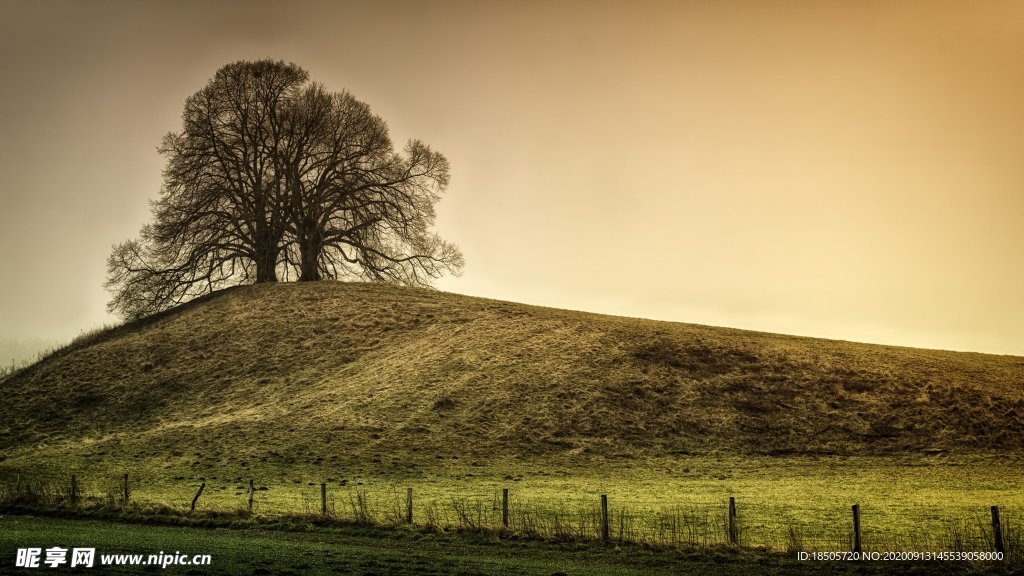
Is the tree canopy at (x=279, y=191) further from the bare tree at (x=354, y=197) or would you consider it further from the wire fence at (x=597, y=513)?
the wire fence at (x=597, y=513)

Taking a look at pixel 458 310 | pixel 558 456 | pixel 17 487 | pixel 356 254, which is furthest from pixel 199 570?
pixel 356 254

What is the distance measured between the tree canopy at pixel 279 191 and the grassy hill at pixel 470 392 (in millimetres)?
4456

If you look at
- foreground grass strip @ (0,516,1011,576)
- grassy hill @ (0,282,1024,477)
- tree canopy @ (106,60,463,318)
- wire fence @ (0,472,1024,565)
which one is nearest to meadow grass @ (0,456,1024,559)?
wire fence @ (0,472,1024,565)

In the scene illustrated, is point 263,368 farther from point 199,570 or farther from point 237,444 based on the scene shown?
point 199,570

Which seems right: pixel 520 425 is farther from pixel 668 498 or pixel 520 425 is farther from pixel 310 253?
pixel 310 253

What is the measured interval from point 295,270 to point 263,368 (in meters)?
15.8

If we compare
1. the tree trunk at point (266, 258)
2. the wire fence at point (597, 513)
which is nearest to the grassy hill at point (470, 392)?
the tree trunk at point (266, 258)

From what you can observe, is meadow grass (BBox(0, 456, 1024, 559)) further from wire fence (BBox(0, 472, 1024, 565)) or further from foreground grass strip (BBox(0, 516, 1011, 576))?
foreground grass strip (BBox(0, 516, 1011, 576))

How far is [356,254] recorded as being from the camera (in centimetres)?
6381

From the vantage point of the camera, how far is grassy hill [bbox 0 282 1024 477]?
39.0 meters

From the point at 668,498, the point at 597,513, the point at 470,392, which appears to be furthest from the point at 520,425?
the point at 597,513

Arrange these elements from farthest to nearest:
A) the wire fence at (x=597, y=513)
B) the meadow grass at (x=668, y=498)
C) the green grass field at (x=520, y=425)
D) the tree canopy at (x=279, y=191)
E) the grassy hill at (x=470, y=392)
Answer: the tree canopy at (x=279, y=191) < the grassy hill at (x=470, y=392) < the green grass field at (x=520, y=425) < the meadow grass at (x=668, y=498) < the wire fence at (x=597, y=513)

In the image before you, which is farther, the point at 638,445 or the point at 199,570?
the point at 638,445

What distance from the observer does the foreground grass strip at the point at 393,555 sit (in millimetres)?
17016
